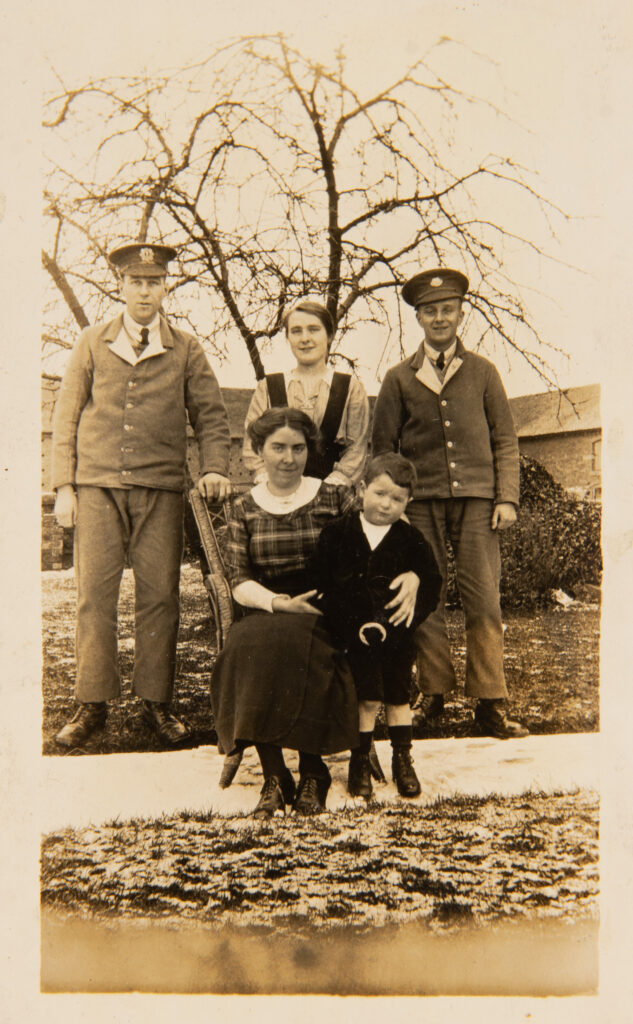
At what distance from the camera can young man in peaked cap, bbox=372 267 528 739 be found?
2980mm

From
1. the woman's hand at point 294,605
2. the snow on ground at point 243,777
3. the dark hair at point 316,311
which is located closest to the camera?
the woman's hand at point 294,605

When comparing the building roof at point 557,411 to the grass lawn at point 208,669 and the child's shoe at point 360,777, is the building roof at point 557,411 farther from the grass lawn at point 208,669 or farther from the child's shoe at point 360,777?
the child's shoe at point 360,777

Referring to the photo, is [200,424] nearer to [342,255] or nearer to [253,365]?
[253,365]

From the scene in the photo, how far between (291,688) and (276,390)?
45.2 inches

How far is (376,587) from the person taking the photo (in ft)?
8.78

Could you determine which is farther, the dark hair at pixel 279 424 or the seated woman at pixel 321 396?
the seated woman at pixel 321 396

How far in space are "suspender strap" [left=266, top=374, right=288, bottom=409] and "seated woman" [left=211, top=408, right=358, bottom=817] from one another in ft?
0.64

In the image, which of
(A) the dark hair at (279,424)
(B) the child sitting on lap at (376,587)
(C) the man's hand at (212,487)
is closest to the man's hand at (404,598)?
(B) the child sitting on lap at (376,587)

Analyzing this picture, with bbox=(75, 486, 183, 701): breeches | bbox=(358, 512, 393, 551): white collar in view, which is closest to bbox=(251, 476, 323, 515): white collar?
bbox=(358, 512, 393, 551): white collar

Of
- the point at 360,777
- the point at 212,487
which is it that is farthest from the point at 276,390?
the point at 360,777

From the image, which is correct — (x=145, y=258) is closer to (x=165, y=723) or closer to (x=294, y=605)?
(x=294, y=605)

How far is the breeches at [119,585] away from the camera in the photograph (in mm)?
2943

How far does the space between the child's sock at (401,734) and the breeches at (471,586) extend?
0.29 m

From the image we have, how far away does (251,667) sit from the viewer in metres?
2.60
